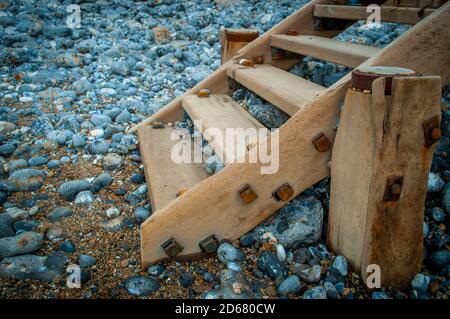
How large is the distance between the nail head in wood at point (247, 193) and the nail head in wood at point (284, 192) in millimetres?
112

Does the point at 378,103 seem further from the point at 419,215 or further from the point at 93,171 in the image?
the point at 93,171

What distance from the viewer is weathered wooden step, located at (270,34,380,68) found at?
6.23 feet

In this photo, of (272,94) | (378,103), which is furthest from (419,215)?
(272,94)

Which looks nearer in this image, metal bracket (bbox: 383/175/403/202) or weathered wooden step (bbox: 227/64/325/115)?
metal bracket (bbox: 383/175/403/202)

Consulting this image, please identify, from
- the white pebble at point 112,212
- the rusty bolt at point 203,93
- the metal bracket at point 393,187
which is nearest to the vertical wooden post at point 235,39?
the rusty bolt at point 203,93

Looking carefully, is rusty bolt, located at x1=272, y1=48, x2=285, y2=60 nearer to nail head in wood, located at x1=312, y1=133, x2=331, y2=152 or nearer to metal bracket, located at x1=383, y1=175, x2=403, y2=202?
nail head in wood, located at x1=312, y1=133, x2=331, y2=152

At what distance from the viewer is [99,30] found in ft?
18.2

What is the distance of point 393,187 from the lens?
4.48 feet

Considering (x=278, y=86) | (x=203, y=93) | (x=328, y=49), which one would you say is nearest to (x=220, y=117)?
(x=278, y=86)

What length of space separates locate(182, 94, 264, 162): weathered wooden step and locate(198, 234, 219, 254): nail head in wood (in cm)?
38

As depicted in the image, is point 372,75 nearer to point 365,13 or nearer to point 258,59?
point 365,13

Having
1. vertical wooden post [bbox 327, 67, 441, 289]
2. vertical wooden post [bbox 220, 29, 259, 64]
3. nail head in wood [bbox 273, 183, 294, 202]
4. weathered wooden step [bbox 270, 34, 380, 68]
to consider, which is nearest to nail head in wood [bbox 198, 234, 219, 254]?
nail head in wood [bbox 273, 183, 294, 202]

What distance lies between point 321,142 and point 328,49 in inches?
32.6
